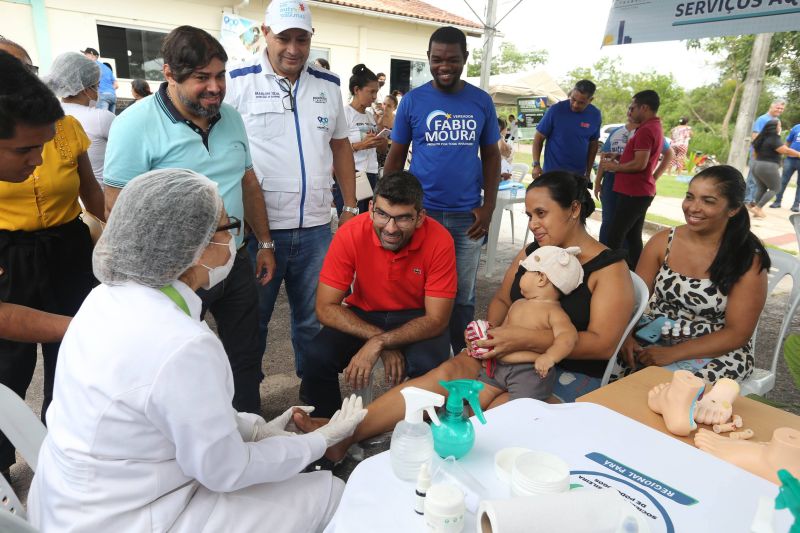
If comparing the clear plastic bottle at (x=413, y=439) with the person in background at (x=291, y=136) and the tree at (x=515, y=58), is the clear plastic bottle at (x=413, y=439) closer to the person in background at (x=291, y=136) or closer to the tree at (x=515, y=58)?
the person in background at (x=291, y=136)

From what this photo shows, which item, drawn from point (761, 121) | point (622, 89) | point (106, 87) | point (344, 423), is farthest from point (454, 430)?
point (622, 89)

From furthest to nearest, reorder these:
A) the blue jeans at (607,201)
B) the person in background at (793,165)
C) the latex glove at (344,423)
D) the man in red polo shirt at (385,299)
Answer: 1. the person in background at (793,165)
2. the blue jeans at (607,201)
3. the man in red polo shirt at (385,299)
4. the latex glove at (344,423)

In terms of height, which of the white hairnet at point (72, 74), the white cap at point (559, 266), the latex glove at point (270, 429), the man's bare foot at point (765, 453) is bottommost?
the latex glove at point (270, 429)

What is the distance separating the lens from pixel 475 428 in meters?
1.28

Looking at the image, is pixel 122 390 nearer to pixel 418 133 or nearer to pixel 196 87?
pixel 196 87

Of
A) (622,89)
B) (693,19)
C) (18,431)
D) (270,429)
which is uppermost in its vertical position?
(622,89)

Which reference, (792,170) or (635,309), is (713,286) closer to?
(635,309)

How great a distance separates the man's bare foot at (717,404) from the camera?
1353 millimetres

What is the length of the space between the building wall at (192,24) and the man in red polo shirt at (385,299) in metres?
9.43

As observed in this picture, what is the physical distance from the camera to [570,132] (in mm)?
5043

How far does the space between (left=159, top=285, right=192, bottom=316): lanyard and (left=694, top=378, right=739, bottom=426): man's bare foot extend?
1.42 m

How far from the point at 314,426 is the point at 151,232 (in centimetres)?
105

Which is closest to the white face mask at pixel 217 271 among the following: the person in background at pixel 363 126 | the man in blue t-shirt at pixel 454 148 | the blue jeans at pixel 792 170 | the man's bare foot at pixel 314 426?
the man's bare foot at pixel 314 426

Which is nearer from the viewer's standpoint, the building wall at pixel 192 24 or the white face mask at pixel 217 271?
the white face mask at pixel 217 271
